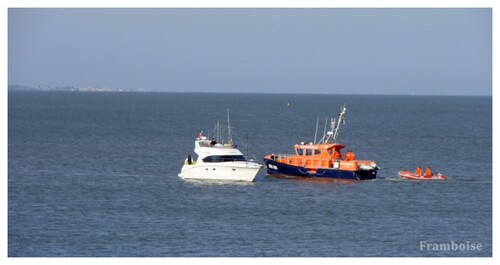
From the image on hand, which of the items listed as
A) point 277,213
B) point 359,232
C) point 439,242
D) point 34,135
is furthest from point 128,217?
point 34,135

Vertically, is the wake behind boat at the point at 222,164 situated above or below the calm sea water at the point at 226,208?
above

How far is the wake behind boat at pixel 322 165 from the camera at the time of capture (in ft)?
242

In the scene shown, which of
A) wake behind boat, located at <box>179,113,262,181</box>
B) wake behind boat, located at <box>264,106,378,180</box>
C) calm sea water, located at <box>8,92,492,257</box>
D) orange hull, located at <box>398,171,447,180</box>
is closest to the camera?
calm sea water, located at <box>8,92,492,257</box>

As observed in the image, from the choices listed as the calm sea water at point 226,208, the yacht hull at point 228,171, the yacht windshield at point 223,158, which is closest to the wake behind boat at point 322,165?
the calm sea water at point 226,208

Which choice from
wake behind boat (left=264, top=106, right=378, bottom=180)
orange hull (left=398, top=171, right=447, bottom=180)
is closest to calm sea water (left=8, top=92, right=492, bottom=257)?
orange hull (left=398, top=171, right=447, bottom=180)

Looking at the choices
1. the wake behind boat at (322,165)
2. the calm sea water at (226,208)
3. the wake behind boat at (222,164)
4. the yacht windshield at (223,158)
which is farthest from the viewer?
the wake behind boat at (322,165)

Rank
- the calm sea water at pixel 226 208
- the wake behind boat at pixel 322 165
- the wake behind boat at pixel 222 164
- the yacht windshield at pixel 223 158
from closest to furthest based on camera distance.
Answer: the calm sea water at pixel 226 208 < the wake behind boat at pixel 222 164 < the yacht windshield at pixel 223 158 < the wake behind boat at pixel 322 165

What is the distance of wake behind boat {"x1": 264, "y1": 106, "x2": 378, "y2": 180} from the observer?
242 feet

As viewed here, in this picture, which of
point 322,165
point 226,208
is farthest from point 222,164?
point 226,208

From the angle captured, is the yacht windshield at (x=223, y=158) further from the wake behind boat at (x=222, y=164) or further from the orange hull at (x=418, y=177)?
the orange hull at (x=418, y=177)

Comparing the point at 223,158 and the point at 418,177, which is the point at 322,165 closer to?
the point at 418,177

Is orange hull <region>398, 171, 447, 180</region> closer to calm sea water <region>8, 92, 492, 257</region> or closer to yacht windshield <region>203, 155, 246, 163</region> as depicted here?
calm sea water <region>8, 92, 492, 257</region>

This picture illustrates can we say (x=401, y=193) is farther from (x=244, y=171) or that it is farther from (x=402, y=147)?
(x=402, y=147)

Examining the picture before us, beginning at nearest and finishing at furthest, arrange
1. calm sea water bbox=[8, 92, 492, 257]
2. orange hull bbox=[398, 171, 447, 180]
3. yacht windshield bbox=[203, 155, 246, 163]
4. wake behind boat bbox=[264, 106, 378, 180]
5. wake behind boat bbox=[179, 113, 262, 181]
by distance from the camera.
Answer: calm sea water bbox=[8, 92, 492, 257], wake behind boat bbox=[179, 113, 262, 181], yacht windshield bbox=[203, 155, 246, 163], wake behind boat bbox=[264, 106, 378, 180], orange hull bbox=[398, 171, 447, 180]
